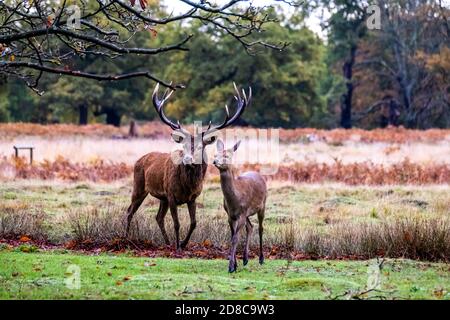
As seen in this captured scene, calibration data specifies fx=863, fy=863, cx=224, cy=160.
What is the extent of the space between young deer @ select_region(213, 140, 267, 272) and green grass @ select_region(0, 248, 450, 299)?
1.49 ft

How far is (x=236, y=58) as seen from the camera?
57281mm

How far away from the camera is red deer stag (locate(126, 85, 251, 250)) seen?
13.7 meters

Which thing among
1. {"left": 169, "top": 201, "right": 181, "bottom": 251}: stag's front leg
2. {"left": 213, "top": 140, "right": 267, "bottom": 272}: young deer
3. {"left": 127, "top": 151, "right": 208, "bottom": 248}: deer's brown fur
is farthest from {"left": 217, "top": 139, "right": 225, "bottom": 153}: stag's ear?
{"left": 169, "top": 201, "right": 181, "bottom": 251}: stag's front leg

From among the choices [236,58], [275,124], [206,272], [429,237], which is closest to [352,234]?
[429,237]

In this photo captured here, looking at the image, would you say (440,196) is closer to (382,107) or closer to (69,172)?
(69,172)

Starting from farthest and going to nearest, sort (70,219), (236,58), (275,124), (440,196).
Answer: (275,124)
(236,58)
(440,196)
(70,219)

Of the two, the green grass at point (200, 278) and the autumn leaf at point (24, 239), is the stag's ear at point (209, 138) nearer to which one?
the green grass at point (200, 278)

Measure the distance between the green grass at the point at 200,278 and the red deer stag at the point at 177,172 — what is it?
1659mm

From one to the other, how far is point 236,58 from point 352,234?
43813 millimetres

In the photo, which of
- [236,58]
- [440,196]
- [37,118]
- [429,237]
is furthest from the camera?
[37,118]

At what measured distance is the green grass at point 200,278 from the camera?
31.9ft

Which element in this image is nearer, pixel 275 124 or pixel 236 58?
pixel 236 58

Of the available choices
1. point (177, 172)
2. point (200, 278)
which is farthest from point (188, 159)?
point (200, 278)

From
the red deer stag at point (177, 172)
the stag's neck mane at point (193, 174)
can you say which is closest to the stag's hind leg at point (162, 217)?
the red deer stag at point (177, 172)
